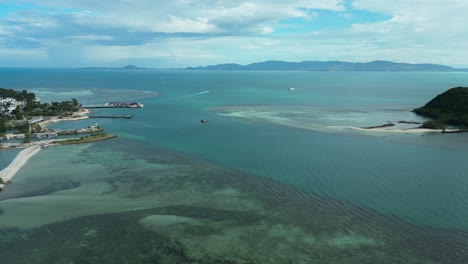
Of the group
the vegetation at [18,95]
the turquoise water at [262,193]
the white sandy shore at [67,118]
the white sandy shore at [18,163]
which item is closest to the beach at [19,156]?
the white sandy shore at [18,163]

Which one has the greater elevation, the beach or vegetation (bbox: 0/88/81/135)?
vegetation (bbox: 0/88/81/135)

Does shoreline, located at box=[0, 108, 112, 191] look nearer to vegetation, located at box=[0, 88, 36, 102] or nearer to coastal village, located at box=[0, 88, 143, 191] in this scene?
coastal village, located at box=[0, 88, 143, 191]

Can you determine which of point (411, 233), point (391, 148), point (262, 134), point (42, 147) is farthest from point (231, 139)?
point (411, 233)

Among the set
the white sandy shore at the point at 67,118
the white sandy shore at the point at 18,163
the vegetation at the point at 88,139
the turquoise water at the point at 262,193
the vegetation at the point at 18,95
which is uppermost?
the vegetation at the point at 18,95

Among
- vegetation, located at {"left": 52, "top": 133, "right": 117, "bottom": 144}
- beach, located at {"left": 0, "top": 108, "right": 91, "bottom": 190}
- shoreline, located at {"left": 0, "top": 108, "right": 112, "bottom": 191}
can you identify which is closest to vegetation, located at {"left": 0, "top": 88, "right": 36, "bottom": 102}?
shoreline, located at {"left": 0, "top": 108, "right": 112, "bottom": 191}

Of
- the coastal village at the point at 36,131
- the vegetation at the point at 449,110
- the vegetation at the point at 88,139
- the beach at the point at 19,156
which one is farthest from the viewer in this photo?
the vegetation at the point at 449,110

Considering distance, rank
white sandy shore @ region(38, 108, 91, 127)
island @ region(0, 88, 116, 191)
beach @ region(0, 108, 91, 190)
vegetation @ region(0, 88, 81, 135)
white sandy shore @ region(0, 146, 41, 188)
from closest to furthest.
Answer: white sandy shore @ region(0, 146, 41, 188) < beach @ region(0, 108, 91, 190) < island @ region(0, 88, 116, 191) < vegetation @ region(0, 88, 81, 135) < white sandy shore @ region(38, 108, 91, 127)

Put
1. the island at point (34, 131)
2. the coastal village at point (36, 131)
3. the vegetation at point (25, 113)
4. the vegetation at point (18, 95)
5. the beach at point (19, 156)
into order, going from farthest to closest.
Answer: the vegetation at point (18, 95)
the vegetation at point (25, 113)
the coastal village at point (36, 131)
the island at point (34, 131)
the beach at point (19, 156)

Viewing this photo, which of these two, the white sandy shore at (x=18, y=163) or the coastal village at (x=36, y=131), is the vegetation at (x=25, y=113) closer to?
the coastal village at (x=36, y=131)
